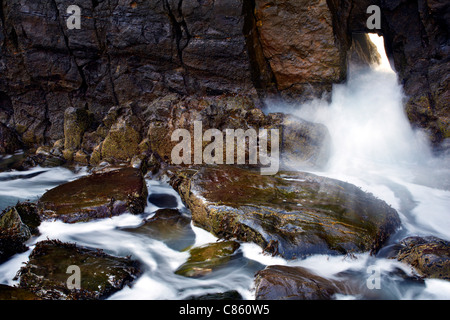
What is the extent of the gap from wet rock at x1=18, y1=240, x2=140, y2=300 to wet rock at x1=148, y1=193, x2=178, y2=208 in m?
1.87

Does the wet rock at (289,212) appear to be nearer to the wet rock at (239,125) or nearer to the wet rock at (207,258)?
the wet rock at (207,258)

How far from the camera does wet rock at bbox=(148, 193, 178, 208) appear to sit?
5938mm

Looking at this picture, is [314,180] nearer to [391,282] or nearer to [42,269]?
[391,282]

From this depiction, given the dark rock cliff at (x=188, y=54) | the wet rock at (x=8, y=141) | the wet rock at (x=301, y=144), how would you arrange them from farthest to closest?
the wet rock at (x=8, y=141), the dark rock cliff at (x=188, y=54), the wet rock at (x=301, y=144)

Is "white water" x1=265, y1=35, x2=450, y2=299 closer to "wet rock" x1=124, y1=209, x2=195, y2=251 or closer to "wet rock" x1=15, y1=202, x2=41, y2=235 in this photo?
"wet rock" x1=124, y1=209, x2=195, y2=251

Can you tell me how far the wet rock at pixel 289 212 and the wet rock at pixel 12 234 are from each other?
270 cm

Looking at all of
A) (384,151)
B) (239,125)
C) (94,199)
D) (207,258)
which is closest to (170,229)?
(207,258)

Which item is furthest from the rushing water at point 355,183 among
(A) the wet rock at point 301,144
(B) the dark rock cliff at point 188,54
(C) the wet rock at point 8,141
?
(C) the wet rock at point 8,141

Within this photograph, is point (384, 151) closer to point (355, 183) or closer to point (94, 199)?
point (355, 183)

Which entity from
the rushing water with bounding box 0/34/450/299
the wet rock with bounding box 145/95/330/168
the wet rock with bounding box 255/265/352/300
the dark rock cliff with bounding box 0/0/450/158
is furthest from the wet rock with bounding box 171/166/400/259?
the dark rock cliff with bounding box 0/0/450/158

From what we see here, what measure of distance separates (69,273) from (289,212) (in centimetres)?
327

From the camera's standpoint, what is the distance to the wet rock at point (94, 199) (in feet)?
16.4

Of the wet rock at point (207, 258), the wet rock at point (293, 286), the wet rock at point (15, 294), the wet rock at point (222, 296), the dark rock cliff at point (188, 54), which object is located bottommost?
the wet rock at point (222, 296)

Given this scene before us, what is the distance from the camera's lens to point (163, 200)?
6129mm
